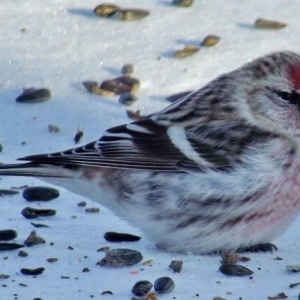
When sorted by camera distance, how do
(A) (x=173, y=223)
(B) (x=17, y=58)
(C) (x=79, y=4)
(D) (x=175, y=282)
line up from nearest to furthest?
(D) (x=175, y=282) < (A) (x=173, y=223) < (B) (x=17, y=58) < (C) (x=79, y=4)

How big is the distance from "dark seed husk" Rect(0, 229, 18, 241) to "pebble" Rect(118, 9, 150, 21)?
2.36m

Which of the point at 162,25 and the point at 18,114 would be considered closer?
the point at 18,114

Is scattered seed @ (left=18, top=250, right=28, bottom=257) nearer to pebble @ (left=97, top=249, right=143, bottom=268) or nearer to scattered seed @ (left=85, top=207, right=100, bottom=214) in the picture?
pebble @ (left=97, top=249, right=143, bottom=268)

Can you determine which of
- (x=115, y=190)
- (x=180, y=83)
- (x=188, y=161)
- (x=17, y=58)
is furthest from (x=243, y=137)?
(x=17, y=58)

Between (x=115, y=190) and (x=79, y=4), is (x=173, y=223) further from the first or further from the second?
(x=79, y=4)

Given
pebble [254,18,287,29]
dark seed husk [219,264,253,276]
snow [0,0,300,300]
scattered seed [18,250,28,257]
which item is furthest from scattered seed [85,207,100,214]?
pebble [254,18,287,29]

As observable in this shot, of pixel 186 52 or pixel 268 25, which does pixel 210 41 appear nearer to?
pixel 186 52

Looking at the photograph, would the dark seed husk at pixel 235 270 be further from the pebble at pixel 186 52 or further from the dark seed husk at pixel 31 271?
the pebble at pixel 186 52

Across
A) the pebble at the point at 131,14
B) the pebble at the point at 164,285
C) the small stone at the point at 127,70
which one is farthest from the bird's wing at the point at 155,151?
the pebble at the point at 131,14

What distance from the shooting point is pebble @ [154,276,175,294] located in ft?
14.1

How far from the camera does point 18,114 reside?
19.9 feet

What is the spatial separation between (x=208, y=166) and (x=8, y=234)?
832 millimetres

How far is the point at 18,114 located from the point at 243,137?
1591 mm

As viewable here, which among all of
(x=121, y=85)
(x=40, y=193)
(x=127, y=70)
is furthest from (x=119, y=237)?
(x=127, y=70)
